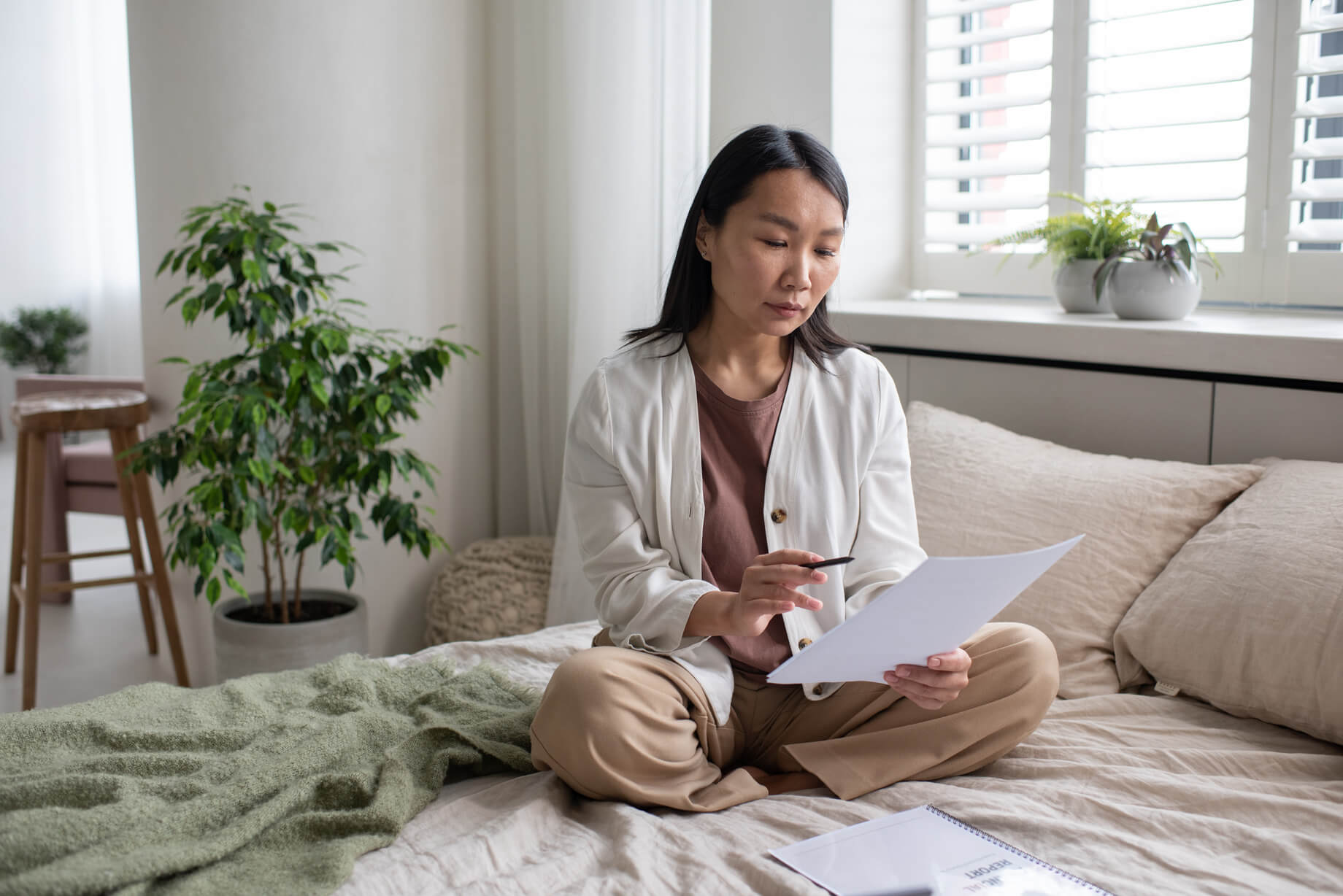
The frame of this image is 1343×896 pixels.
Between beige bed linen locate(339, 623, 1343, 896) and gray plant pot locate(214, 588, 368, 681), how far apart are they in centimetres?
108

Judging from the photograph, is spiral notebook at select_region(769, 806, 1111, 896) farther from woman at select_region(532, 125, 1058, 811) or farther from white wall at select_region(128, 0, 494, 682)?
white wall at select_region(128, 0, 494, 682)

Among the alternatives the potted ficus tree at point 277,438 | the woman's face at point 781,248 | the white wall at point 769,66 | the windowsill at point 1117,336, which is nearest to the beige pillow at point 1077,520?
the windowsill at point 1117,336

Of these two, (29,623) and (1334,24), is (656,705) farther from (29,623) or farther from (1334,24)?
(29,623)

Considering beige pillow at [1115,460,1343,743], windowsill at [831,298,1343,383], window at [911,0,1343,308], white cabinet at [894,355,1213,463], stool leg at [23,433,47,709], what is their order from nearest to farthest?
beige pillow at [1115,460,1343,743] → windowsill at [831,298,1343,383] → white cabinet at [894,355,1213,463] → window at [911,0,1343,308] → stool leg at [23,433,47,709]

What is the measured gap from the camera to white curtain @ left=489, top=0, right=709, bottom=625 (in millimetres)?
2301

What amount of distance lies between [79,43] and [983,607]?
5.71 metres

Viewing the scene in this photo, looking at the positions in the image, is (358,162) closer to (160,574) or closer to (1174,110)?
(160,574)

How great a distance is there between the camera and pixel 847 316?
7.50ft

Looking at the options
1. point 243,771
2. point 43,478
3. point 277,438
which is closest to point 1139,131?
point 277,438

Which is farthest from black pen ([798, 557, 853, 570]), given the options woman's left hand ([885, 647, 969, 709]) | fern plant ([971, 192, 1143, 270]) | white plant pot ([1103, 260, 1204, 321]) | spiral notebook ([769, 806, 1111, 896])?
fern plant ([971, 192, 1143, 270])

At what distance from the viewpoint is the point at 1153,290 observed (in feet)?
6.24

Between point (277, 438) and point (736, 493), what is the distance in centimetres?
119

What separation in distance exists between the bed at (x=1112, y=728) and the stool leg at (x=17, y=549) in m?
1.69

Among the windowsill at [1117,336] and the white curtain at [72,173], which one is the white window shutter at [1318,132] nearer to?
the windowsill at [1117,336]
